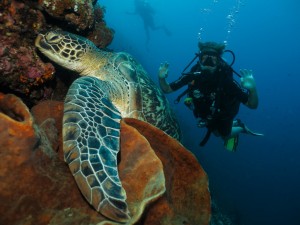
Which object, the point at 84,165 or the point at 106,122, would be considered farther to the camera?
the point at 106,122

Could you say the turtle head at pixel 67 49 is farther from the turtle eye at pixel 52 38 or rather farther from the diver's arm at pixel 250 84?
the diver's arm at pixel 250 84

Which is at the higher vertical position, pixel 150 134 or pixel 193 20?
pixel 150 134

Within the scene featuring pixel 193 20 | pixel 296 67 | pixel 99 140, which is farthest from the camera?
pixel 193 20

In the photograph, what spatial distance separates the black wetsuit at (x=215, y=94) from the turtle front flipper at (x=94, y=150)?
2.18m

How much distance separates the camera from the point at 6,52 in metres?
2.57

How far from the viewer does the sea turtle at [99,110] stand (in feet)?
5.67

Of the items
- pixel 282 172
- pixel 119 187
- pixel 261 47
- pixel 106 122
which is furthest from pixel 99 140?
pixel 261 47

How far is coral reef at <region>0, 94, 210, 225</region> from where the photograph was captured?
1.53 m

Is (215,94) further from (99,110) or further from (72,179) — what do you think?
(72,179)

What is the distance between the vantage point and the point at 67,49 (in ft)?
11.5

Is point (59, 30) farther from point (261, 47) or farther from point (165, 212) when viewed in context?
point (261, 47)

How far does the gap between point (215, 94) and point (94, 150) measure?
115 inches

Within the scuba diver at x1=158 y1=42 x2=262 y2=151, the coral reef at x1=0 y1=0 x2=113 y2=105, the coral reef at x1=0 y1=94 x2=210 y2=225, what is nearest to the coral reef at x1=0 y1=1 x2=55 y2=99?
the coral reef at x1=0 y1=0 x2=113 y2=105

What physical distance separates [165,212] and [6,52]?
214 cm
